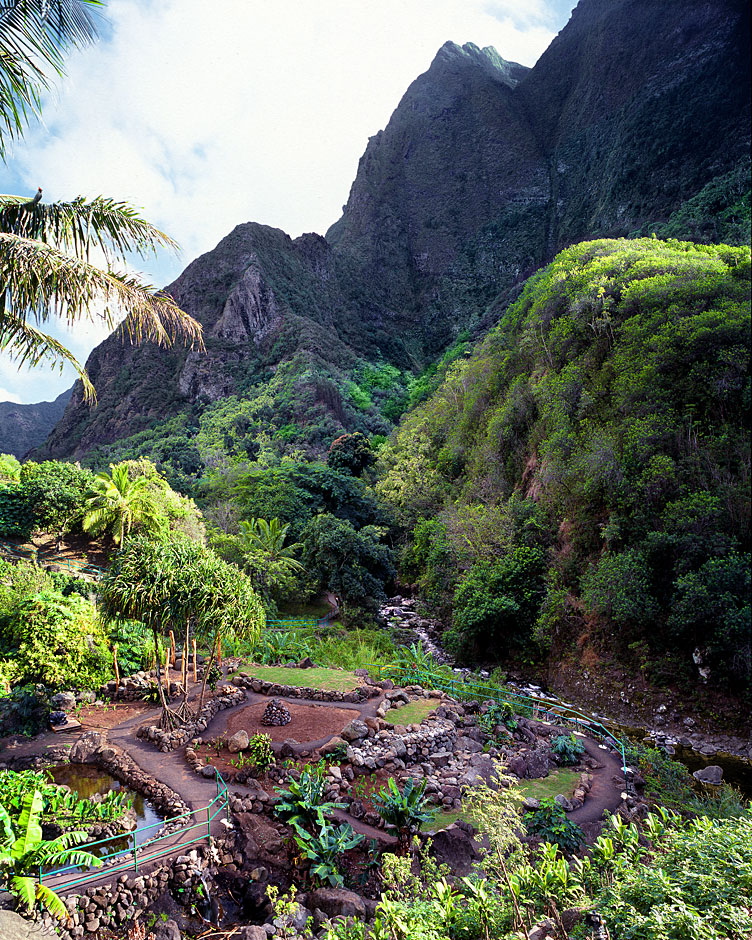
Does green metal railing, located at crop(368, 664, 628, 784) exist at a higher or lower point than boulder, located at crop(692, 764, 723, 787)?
higher

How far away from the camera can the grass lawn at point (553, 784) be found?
28.0ft

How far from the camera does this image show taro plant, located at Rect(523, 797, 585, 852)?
268 inches

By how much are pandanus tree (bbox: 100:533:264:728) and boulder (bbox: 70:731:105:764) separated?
4.20ft

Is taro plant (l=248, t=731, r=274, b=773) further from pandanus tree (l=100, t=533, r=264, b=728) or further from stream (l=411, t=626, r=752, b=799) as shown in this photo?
stream (l=411, t=626, r=752, b=799)

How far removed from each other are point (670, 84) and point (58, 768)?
59.8 m

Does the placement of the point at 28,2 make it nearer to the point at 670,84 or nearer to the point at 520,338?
the point at 520,338

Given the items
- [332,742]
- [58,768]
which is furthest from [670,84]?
[58,768]

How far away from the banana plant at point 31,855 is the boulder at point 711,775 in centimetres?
1103

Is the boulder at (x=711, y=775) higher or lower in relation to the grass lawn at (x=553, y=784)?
lower

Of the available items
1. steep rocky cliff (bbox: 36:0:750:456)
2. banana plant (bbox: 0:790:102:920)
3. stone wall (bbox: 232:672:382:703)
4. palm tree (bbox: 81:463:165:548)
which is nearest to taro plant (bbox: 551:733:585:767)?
stone wall (bbox: 232:672:382:703)

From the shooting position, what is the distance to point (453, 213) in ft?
236

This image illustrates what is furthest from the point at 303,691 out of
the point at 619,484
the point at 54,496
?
the point at 54,496

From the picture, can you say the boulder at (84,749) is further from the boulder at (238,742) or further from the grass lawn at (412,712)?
the grass lawn at (412,712)

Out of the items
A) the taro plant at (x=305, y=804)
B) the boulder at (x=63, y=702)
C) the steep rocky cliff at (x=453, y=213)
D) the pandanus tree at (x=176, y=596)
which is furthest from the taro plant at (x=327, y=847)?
the steep rocky cliff at (x=453, y=213)
